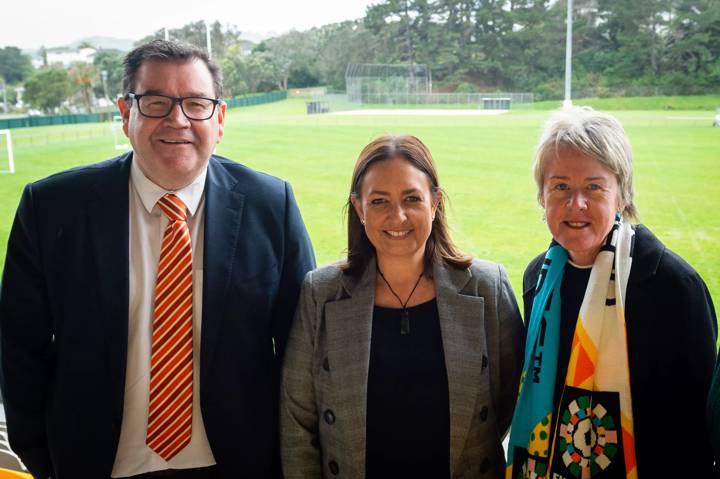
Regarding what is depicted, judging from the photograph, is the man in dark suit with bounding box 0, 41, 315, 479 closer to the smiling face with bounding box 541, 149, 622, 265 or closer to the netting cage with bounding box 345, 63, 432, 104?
the smiling face with bounding box 541, 149, 622, 265

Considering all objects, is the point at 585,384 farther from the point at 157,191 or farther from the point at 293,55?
the point at 293,55

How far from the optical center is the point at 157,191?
1658mm

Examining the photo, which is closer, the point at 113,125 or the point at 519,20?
the point at 519,20

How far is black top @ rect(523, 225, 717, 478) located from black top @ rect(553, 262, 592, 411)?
0.12 meters

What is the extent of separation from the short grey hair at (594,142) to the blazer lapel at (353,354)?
0.56 metres

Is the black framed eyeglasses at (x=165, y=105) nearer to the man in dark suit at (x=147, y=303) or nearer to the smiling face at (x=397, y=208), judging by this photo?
the man in dark suit at (x=147, y=303)

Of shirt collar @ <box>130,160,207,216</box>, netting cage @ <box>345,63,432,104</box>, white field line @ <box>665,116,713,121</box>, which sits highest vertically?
netting cage @ <box>345,63,432,104</box>

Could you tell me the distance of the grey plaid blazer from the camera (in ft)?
5.12

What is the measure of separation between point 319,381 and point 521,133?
6.73ft

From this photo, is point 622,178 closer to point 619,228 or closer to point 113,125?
point 619,228

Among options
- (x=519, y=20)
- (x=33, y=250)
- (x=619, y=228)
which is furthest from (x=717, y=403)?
(x=519, y=20)

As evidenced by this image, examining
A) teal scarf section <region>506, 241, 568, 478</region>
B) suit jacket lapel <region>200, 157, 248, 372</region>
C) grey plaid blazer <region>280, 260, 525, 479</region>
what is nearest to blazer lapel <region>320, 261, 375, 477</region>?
grey plaid blazer <region>280, 260, 525, 479</region>

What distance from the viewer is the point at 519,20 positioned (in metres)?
2.71

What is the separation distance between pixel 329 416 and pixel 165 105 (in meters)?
0.87
